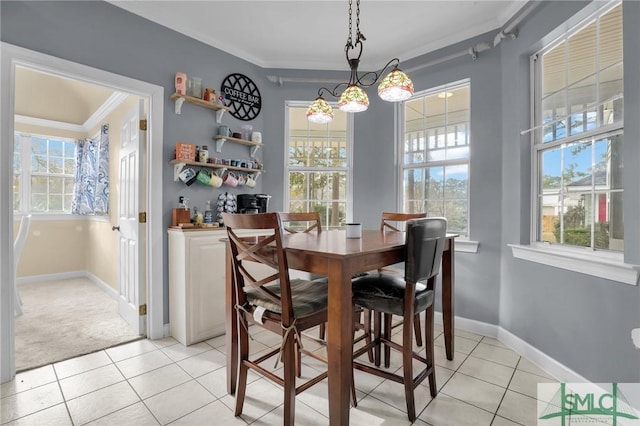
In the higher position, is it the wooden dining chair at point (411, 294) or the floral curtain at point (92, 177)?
the floral curtain at point (92, 177)

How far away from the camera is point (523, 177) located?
2.44 metres

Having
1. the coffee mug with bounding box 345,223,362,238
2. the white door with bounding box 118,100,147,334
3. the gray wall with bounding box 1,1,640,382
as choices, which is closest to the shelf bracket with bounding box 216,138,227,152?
the gray wall with bounding box 1,1,640,382

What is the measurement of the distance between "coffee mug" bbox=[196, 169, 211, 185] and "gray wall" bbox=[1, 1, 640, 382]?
0.39ft

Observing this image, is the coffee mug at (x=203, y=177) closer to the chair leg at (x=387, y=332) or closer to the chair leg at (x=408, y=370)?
the chair leg at (x=387, y=332)

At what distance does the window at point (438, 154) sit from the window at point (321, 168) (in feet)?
2.32

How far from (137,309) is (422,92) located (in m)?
3.56

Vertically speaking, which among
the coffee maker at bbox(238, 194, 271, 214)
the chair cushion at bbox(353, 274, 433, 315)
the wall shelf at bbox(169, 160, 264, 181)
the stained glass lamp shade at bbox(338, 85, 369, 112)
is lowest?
the chair cushion at bbox(353, 274, 433, 315)

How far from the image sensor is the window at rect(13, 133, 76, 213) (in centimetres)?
437

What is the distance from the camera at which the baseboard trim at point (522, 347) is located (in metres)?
1.95

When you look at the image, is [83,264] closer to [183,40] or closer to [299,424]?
[183,40]

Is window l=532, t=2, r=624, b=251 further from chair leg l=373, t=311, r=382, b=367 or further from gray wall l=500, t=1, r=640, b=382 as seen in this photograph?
chair leg l=373, t=311, r=382, b=367

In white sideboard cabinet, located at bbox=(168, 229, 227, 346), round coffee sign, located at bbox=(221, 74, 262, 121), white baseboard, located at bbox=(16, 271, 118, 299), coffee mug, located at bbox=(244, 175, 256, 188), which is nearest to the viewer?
white sideboard cabinet, located at bbox=(168, 229, 227, 346)

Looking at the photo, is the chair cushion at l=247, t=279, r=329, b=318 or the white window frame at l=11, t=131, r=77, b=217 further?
the white window frame at l=11, t=131, r=77, b=217
